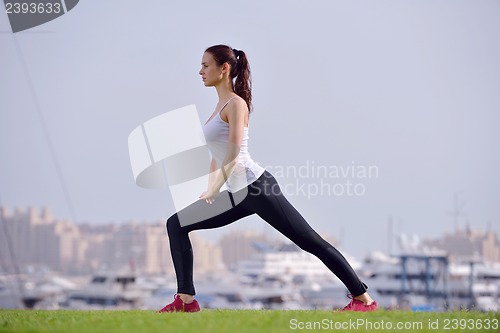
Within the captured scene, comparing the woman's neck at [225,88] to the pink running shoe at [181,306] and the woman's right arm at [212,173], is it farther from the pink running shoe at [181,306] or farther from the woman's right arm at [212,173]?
the pink running shoe at [181,306]

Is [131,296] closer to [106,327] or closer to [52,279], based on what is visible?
[52,279]

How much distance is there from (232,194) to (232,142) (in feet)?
1.22

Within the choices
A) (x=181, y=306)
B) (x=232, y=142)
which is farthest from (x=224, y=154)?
(x=181, y=306)

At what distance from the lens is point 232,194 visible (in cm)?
595

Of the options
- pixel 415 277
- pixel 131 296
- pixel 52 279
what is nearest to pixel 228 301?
pixel 131 296

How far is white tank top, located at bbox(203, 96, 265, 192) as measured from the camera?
591cm

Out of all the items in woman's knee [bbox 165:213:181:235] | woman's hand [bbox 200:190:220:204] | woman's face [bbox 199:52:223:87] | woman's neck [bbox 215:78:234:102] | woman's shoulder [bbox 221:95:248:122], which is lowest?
woman's knee [bbox 165:213:181:235]

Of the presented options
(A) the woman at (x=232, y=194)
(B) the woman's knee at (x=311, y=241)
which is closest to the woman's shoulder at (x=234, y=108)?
(A) the woman at (x=232, y=194)

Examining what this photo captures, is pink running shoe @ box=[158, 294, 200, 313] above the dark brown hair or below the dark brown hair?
below

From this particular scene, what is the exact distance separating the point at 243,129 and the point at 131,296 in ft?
221

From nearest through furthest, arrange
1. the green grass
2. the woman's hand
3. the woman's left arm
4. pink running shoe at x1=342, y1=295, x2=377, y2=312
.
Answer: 1. the green grass
2. the woman's left arm
3. the woman's hand
4. pink running shoe at x1=342, y1=295, x2=377, y2=312

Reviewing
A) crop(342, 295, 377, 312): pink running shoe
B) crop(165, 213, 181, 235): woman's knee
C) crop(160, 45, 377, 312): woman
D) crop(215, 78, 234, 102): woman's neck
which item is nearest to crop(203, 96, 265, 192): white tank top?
crop(160, 45, 377, 312): woman

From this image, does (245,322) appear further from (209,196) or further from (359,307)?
(359,307)

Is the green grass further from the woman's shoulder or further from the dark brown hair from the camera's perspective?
the dark brown hair
